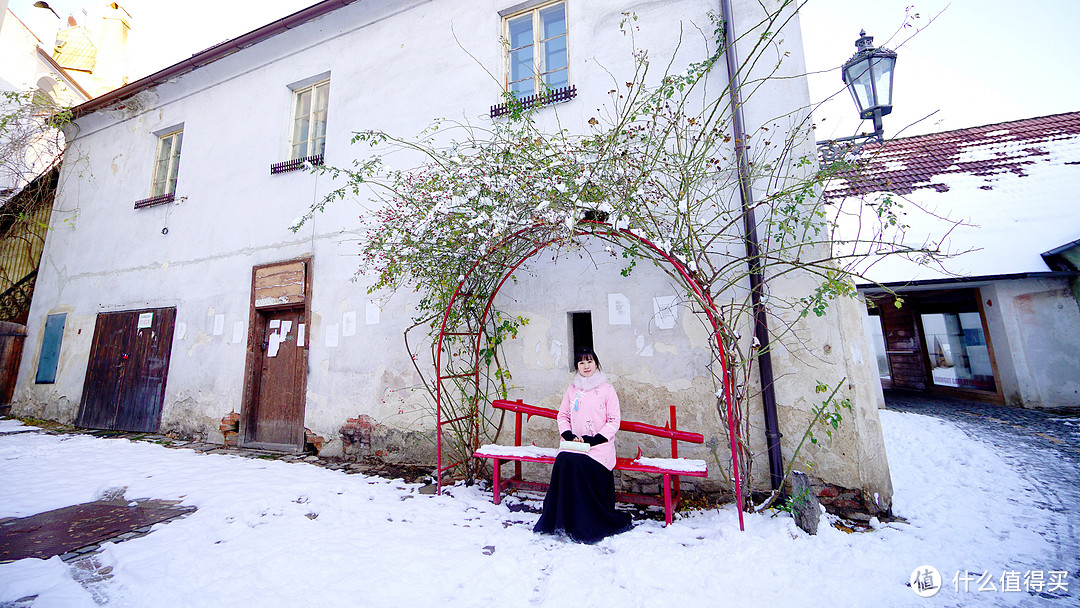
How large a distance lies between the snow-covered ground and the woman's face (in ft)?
3.78

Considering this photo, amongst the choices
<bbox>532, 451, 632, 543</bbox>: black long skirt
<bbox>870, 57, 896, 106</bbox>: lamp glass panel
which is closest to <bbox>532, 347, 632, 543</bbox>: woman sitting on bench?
<bbox>532, 451, 632, 543</bbox>: black long skirt

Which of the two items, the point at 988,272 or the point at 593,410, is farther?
the point at 988,272

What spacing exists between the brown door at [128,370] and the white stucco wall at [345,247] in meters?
0.23

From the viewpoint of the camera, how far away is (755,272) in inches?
144

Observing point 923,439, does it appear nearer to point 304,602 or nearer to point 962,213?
point 962,213

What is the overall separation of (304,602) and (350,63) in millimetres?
6366

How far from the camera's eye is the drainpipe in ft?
11.7

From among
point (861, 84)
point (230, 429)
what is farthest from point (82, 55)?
point (861, 84)

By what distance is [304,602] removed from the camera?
230cm

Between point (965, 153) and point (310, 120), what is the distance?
1219cm

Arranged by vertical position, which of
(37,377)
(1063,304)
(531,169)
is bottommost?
(37,377)

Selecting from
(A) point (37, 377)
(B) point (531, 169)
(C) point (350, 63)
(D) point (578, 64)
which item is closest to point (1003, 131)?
(D) point (578, 64)

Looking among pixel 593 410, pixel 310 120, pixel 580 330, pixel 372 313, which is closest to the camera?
pixel 593 410

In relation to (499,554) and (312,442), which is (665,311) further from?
(312,442)
